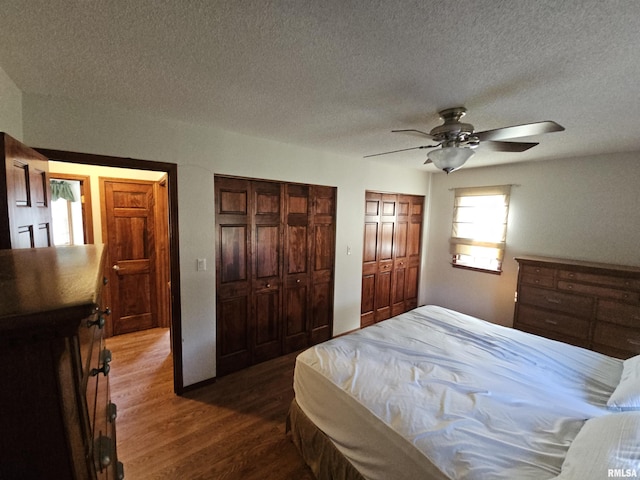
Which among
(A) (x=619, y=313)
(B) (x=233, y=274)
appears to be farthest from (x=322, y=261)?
(A) (x=619, y=313)

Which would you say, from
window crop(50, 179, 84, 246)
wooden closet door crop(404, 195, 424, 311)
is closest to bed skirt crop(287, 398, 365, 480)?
wooden closet door crop(404, 195, 424, 311)

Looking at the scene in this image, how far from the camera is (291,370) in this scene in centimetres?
294

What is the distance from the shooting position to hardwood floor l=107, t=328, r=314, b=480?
1797mm

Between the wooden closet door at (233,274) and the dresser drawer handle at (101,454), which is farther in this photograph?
the wooden closet door at (233,274)

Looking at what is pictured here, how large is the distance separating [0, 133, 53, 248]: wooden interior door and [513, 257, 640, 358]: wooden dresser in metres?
4.32

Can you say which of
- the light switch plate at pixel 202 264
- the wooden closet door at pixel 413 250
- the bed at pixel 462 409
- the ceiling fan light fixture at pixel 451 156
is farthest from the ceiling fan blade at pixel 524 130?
the wooden closet door at pixel 413 250

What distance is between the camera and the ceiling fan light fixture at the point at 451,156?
6.10 feet

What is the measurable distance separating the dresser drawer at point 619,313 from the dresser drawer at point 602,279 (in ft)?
0.59

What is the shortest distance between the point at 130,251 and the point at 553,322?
17.1 feet

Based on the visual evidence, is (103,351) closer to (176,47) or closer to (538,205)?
(176,47)

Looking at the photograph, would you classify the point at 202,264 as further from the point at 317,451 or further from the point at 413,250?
the point at 413,250

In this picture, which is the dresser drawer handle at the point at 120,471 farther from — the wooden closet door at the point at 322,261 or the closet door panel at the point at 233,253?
the wooden closet door at the point at 322,261

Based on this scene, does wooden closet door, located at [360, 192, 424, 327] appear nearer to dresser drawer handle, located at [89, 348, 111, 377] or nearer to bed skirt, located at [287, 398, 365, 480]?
bed skirt, located at [287, 398, 365, 480]

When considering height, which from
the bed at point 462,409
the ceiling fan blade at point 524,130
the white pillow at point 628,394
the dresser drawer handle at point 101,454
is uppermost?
the ceiling fan blade at point 524,130
